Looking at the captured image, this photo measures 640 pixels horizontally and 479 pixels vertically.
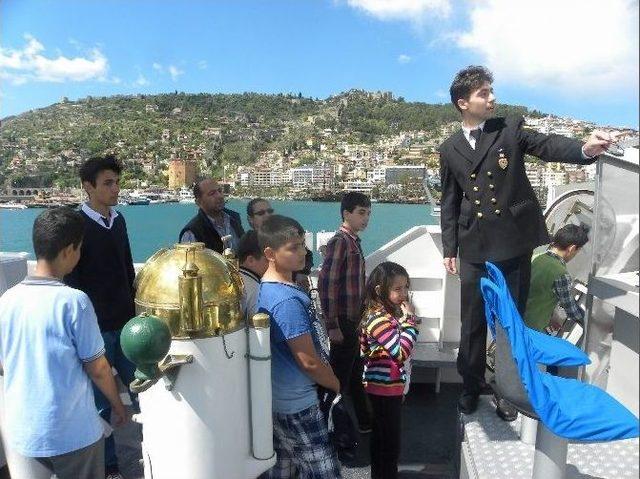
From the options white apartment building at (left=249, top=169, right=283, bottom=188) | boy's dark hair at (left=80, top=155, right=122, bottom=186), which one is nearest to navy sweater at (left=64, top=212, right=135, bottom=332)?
boy's dark hair at (left=80, top=155, right=122, bottom=186)

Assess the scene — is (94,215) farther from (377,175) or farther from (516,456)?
(377,175)

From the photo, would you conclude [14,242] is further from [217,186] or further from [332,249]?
[332,249]

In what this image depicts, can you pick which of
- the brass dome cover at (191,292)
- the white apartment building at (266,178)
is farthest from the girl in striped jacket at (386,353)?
the white apartment building at (266,178)

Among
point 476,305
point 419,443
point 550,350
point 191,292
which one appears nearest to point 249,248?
point 191,292

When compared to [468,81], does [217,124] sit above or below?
above

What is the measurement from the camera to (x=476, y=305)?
2.22m

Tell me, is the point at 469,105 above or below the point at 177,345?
above

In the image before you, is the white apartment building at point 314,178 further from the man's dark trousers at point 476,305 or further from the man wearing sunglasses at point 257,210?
the man's dark trousers at point 476,305

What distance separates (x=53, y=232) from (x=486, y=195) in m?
1.70

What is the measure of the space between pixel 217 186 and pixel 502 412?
7.06 feet

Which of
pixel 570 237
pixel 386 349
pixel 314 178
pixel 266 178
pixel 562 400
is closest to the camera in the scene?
pixel 562 400

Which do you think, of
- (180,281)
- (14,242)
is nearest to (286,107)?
(14,242)

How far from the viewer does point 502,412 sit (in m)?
2.25

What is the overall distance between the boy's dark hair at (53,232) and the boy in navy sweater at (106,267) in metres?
0.76
